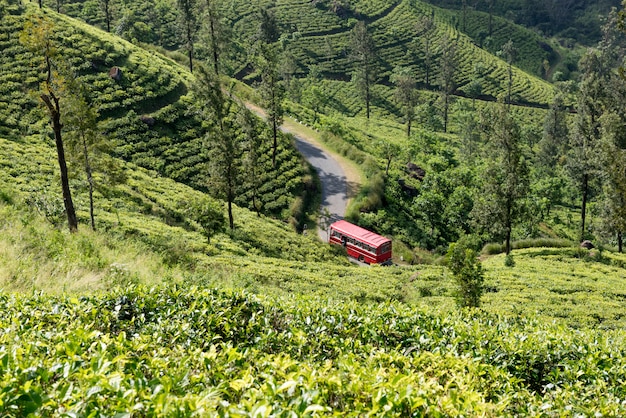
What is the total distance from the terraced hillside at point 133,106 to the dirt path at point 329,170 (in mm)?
3301

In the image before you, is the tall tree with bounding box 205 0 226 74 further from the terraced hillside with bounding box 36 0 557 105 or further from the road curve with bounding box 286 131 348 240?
the terraced hillside with bounding box 36 0 557 105

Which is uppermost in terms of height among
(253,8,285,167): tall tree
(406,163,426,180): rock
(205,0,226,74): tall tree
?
(205,0,226,74): tall tree

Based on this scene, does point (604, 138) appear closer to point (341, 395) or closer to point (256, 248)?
point (256, 248)

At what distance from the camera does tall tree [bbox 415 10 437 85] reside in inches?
4936

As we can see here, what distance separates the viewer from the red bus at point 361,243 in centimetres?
3931

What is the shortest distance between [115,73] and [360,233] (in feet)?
117

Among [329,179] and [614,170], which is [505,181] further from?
[329,179]

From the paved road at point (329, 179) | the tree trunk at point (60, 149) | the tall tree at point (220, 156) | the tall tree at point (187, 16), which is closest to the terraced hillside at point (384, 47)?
the tall tree at point (187, 16)

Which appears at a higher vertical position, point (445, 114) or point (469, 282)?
point (469, 282)

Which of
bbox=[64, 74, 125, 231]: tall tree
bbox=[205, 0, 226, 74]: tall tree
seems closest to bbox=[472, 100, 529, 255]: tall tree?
bbox=[64, 74, 125, 231]: tall tree

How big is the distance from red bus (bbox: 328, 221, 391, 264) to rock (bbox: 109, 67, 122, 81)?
3225cm

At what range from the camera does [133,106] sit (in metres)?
Answer: 51.5

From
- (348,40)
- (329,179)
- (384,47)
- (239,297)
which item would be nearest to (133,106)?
(329,179)

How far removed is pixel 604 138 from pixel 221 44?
166ft
